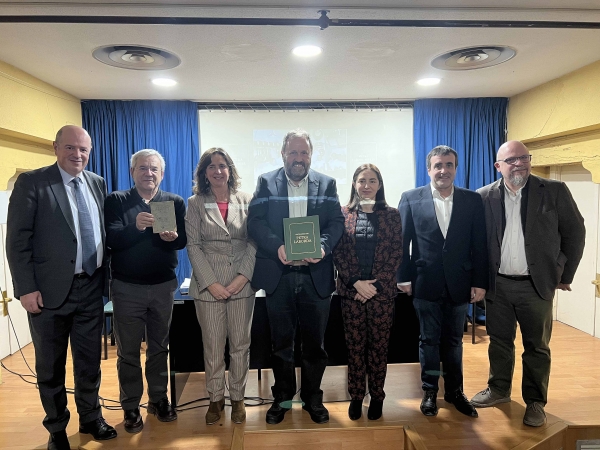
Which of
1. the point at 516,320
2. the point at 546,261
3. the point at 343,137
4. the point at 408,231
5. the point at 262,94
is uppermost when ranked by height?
the point at 262,94

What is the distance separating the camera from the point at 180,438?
83.6 inches

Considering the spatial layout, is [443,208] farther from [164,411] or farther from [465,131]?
[164,411]

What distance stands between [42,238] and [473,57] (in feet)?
8.71

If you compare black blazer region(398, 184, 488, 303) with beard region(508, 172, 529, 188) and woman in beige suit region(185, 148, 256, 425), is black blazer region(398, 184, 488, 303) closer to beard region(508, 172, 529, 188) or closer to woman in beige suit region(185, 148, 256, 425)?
beard region(508, 172, 529, 188)

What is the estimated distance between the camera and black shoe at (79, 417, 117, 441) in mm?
2076

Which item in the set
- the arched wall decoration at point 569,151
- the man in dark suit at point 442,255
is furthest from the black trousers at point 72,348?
the arched wall decoration at point 569,151

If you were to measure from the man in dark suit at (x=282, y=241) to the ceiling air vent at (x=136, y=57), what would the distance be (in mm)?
1075

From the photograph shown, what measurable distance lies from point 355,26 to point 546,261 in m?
1.60

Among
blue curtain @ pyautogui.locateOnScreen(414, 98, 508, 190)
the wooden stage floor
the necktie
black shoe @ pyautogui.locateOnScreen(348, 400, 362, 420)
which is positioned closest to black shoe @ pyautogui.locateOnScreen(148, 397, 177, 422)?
the wooden stage floor

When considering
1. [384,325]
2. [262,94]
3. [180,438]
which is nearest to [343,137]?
[262,94]

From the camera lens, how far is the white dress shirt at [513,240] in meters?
2.17

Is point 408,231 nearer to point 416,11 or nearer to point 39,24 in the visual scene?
point 416,11

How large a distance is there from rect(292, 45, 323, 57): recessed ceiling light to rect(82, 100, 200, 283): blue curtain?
0.75m

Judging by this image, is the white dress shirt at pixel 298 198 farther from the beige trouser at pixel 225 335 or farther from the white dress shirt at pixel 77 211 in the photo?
the white dress shirt at pixel 77 211
